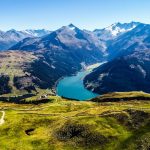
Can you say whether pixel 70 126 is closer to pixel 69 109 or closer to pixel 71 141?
pixel 71 141

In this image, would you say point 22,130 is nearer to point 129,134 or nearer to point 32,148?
point 32,148

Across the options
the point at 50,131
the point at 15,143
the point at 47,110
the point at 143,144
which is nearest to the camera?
the point at 143,144

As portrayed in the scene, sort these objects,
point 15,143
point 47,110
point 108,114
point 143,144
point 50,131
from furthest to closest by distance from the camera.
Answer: point 47,110 < point 108,114 < point 50,131 < point 15,143 < point 143,144

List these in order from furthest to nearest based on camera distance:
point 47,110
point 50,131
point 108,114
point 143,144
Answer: point 47,110, point 108,114, point 50,131, point 143,144

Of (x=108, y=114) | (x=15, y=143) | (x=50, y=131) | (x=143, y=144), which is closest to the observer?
(x=143, y=144)

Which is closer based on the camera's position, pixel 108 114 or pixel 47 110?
pixel 108 114

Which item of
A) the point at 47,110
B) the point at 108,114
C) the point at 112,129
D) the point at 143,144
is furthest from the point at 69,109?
the point at 143,144

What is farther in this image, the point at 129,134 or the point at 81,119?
the point at 81,119

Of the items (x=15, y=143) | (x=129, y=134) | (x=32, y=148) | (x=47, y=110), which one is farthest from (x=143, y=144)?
(x=47, y=110)
